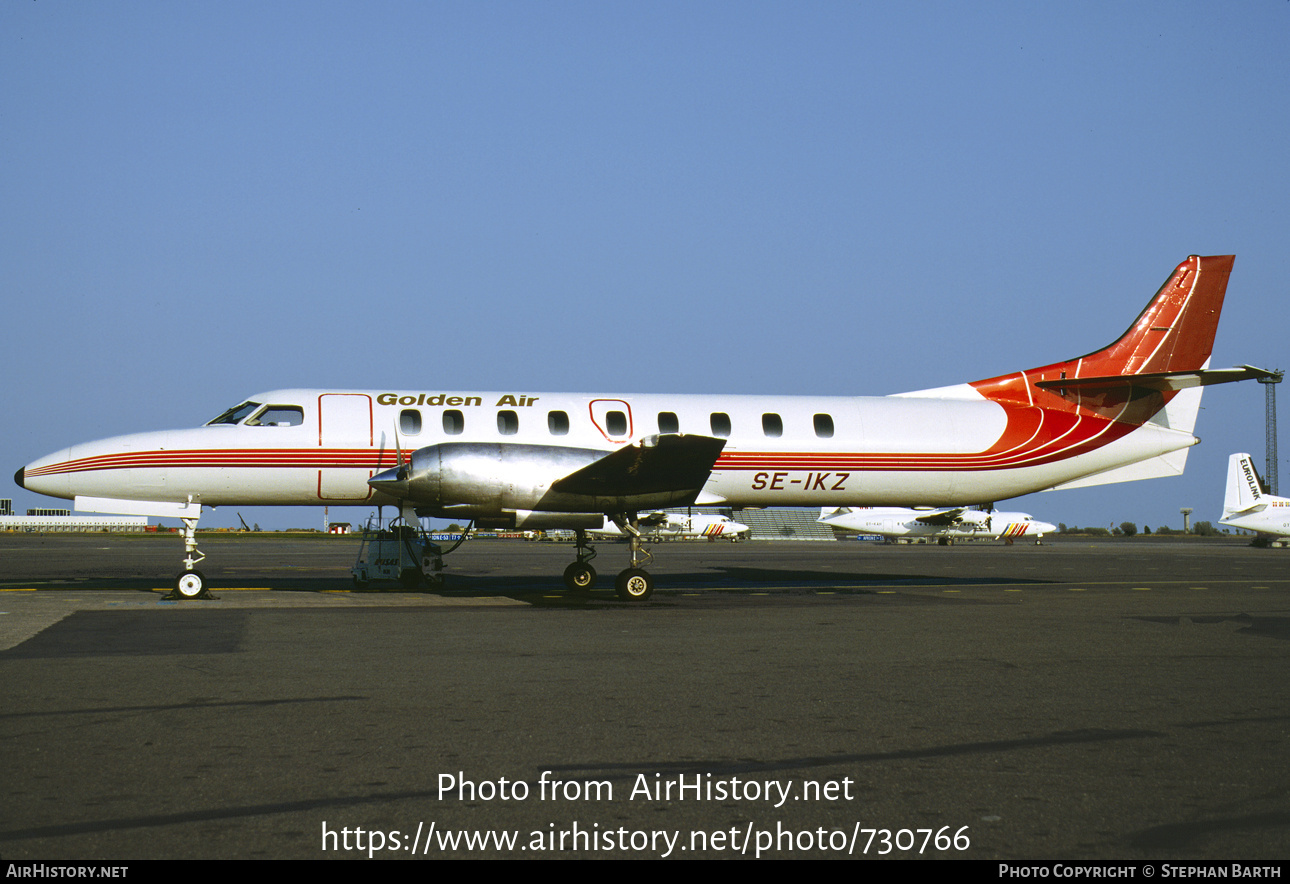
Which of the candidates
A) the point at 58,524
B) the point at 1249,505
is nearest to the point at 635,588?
the point at 1249,505

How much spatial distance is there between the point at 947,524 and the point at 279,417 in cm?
5167

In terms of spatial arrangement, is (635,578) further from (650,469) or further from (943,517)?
(943,517)

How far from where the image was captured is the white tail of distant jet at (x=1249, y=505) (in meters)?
54.4

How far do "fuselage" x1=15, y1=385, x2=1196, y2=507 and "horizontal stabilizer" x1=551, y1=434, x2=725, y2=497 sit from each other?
112 centimetres

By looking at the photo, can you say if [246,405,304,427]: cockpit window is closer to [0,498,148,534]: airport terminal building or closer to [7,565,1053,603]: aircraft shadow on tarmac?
[7,565,1053,603]: aircraft shadow on tarmac

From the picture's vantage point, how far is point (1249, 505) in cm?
5612

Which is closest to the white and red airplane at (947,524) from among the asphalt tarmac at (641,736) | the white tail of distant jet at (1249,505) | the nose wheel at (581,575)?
the white tail of distant jet at (1249,505)

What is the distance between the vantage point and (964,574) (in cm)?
2655

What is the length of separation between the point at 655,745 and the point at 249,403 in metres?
14.2

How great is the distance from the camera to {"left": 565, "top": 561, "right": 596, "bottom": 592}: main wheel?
17.8 metres

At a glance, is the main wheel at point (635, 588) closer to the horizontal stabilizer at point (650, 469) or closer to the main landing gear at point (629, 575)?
the main landing gear at point (629, 575)

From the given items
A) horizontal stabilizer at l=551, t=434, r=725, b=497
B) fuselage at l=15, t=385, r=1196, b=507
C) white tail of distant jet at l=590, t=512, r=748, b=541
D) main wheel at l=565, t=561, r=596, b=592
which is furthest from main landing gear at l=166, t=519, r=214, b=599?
white tail of distant jet at l=590, t=512, r=748, b=541

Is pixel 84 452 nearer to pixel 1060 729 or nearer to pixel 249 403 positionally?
pixel 249 403
